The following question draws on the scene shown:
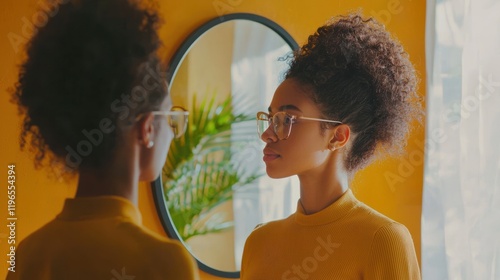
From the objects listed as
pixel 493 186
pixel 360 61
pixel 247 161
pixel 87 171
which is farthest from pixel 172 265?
pixel 493 186

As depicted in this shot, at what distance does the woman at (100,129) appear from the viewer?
0.76m

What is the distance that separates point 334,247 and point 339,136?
0.23 m

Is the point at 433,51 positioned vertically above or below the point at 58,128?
above

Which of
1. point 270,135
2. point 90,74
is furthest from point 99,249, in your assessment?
point 270,135

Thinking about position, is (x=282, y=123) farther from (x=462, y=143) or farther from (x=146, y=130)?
(x=462, y=143)

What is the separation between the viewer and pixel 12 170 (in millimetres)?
1176

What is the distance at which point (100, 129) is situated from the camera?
777 mm

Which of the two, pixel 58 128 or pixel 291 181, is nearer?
pixel 58 128

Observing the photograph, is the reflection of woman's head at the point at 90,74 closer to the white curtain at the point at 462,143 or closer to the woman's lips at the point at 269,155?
the woman's lips at the point at 269,155

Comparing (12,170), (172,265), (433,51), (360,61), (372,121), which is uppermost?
(433,51)

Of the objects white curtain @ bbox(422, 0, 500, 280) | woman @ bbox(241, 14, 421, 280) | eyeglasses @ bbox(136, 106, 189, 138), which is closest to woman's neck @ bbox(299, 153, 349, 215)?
woman @ bbox(241, 14, 421, 280)

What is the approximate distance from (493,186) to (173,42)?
1288 mm

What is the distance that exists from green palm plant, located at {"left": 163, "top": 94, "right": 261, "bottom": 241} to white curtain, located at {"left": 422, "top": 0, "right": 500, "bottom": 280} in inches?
32.9

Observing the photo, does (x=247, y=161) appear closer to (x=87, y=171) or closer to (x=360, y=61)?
(x=360, y=61)
